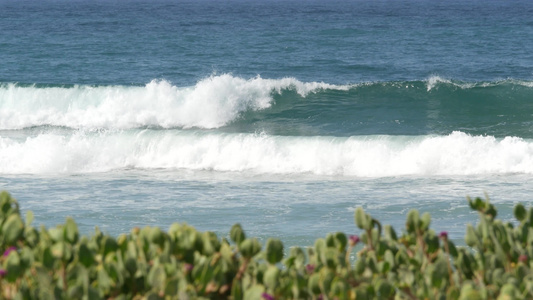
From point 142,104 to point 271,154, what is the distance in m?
6.56

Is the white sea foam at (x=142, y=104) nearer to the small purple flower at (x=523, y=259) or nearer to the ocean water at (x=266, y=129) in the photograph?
the ocean water at (x=266, y=129)

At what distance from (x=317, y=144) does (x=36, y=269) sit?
12.2 m

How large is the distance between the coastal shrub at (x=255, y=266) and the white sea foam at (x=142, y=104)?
15972mm

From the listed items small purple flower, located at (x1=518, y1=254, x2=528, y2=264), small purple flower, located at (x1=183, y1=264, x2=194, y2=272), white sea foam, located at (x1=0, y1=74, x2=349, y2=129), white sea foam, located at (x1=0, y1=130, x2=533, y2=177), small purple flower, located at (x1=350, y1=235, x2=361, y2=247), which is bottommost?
small purple flower, located at (x1=518, y1=254, x2=528, y2=264)

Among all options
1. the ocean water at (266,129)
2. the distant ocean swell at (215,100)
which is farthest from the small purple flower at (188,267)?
the distant ocean swell at (215,100)

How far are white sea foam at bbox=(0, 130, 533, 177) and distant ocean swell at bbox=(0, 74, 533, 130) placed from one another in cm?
385

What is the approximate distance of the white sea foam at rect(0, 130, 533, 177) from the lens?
1291cm

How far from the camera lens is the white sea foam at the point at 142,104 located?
62.2 ft

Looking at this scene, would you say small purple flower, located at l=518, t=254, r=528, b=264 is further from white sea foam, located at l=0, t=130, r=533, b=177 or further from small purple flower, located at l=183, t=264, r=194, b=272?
white sea foam, located at l=0, t=130, r=533, b=177

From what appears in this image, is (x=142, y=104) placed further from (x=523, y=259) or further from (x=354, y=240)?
(x=523, y=259)

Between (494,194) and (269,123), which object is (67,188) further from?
(269,123)

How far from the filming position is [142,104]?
19.6 meters

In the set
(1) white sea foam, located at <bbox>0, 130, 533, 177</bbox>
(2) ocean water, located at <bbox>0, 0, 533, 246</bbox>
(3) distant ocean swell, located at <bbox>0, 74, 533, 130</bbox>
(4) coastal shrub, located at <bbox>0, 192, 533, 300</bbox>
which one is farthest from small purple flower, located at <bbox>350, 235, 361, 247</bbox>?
(3) distant ocean swell, located at <bbox>0, 74, 533, 130</bbox>

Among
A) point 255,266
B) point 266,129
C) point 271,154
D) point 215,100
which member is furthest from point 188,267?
point 215,100
